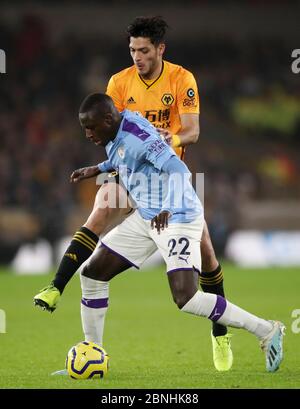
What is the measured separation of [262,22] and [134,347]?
16.6 m

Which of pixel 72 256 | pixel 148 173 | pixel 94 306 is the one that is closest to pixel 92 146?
pixel 72 256

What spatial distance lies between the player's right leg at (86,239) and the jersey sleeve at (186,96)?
2.50 feet

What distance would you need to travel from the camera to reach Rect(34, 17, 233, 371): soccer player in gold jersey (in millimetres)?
6664

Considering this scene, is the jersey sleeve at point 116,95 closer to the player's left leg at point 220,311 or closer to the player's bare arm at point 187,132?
the player's bare arm at point 187,132

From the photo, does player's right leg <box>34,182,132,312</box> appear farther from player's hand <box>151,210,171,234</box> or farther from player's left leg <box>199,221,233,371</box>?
player's hand <box>151,210,171,234</box>

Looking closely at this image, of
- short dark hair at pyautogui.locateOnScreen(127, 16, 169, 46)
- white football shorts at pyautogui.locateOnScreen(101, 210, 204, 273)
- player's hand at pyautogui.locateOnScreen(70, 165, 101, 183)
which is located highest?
short dark hair at pyautogui.locateOnScreen(127, 16, 169, 46)

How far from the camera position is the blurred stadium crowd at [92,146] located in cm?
1758

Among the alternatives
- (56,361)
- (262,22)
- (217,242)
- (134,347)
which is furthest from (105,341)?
(262,22)

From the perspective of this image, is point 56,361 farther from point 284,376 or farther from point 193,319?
point 193,319

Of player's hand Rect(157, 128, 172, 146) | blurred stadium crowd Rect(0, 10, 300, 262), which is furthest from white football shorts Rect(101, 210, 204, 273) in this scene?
blurred stadium crowd Rect(0, 10, 300, 262)

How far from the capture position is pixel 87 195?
1880 cm

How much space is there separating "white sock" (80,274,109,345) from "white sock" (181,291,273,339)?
0.76 meters

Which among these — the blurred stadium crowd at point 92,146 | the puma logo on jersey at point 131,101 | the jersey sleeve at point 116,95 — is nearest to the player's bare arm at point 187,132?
the puma logo on jersey at point 131,101

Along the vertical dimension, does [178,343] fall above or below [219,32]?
below
